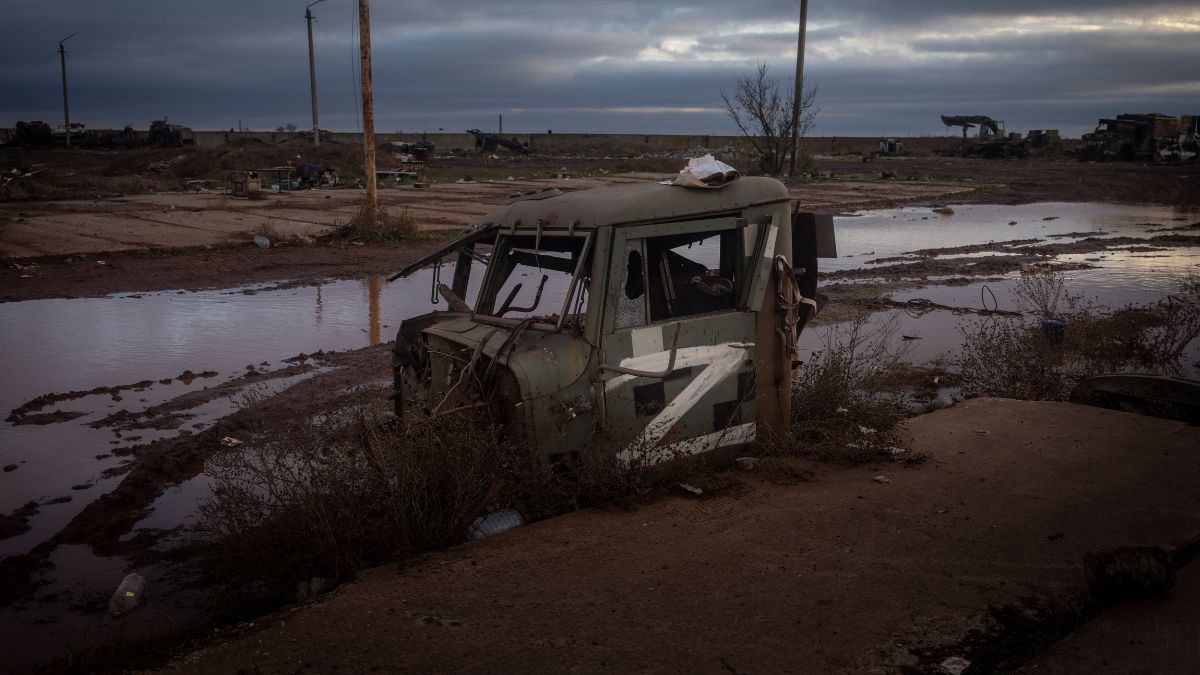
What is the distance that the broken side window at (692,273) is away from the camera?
4961mm

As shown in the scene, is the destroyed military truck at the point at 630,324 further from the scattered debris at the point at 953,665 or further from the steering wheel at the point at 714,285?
the scattered debris at the point at 953,665

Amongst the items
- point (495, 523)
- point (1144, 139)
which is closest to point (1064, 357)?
point (495, 523)

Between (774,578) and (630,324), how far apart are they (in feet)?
5.16

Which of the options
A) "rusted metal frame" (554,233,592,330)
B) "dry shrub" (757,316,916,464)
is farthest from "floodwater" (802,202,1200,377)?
"rusted metal frame" (554,233,592,330)

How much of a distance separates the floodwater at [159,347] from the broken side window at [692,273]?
64 cm

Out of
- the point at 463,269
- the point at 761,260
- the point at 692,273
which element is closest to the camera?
the point at 761,260

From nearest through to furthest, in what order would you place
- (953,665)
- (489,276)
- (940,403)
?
(953,665), (489,276), (940,403)

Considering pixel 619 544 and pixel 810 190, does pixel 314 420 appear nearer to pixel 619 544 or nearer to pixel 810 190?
pixel 619 544

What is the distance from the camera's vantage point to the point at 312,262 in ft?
52.2

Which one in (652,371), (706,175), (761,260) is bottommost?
(652,371)

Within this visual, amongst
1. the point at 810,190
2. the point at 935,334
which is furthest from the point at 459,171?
the point at 935,334

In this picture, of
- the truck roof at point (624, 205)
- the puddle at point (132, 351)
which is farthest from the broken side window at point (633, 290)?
the puddle at point (132, 351)

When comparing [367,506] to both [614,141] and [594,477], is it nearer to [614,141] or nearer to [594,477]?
[594,477]

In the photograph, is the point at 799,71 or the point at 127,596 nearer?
the point at 127,596
